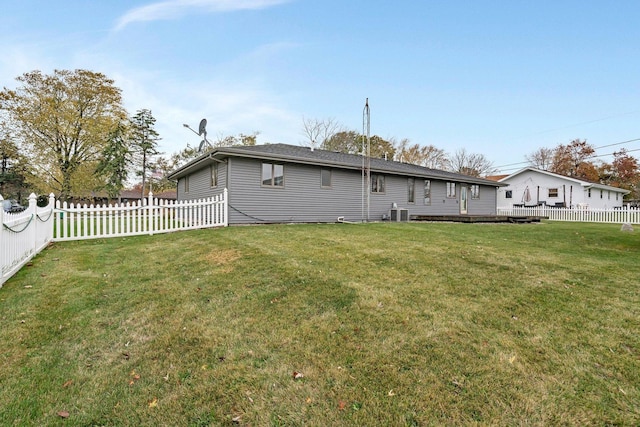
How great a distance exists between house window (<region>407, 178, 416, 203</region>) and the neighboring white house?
17010 mm

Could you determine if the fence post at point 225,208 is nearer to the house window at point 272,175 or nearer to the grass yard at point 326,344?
the house window at point 272,175

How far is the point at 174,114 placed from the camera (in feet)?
98.3

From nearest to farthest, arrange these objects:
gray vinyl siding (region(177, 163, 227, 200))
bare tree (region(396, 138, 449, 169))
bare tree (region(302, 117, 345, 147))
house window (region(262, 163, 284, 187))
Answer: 1. gray vinyl siding (region(177, 163, 227, 200))
2. house window (region(262, 163, 284, 187))
3. bare tree (region(302, 117, 345, 147))
4. bare tree (region(396, 138, 449, 169))

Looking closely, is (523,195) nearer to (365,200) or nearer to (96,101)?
(365,200)

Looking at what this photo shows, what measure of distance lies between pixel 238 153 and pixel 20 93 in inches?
958

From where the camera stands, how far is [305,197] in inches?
513

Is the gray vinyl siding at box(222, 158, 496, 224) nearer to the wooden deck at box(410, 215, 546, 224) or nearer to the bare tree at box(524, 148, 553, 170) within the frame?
the wooden deck at box(410, 215, 546, 224)

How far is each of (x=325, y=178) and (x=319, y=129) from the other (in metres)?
20.8

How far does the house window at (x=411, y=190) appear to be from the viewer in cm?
1670

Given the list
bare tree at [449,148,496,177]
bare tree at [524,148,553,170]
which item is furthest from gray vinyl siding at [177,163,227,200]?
bare tree at [524,148,553,170]

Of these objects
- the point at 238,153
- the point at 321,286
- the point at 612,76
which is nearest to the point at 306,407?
the point at 321,286

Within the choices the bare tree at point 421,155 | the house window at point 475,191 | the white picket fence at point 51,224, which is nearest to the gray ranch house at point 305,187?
the white picket fence at point 51,224

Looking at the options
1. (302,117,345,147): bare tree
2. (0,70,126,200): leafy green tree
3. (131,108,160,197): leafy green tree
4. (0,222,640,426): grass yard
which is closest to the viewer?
(0,222,640,426): grass yard

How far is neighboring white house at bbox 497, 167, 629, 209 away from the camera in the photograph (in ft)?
90.6
